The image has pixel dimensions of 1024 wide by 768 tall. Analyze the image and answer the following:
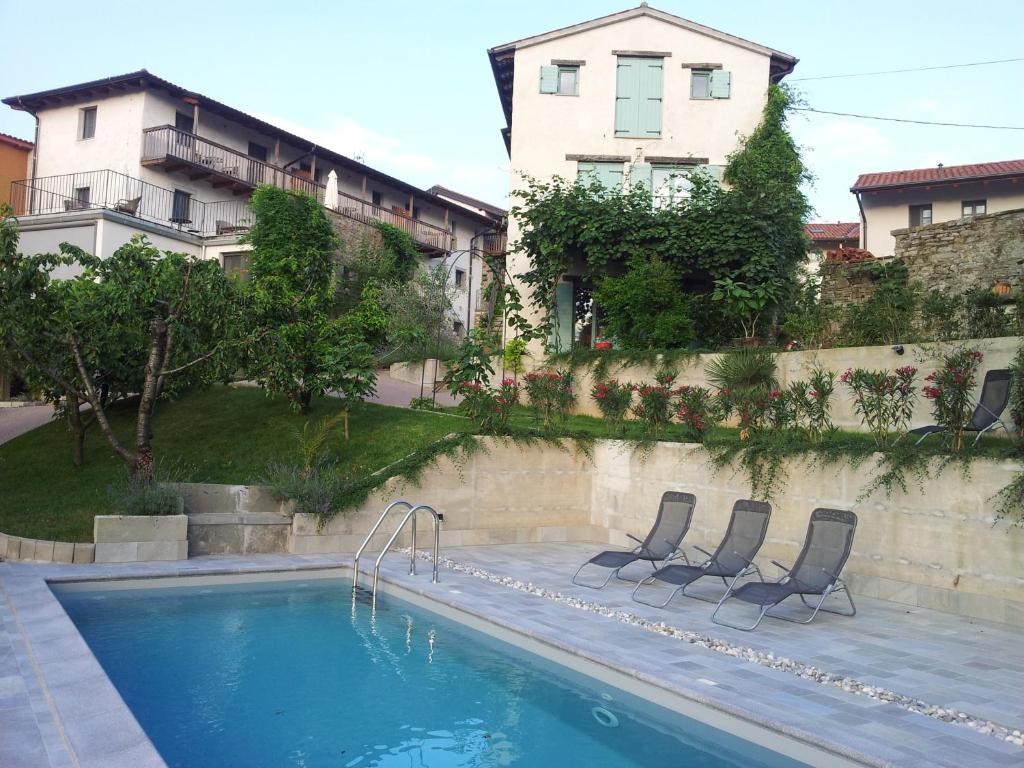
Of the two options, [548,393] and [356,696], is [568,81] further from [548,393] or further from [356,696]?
[356,696]

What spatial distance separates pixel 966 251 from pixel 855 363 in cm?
690

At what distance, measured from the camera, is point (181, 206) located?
27.6 m

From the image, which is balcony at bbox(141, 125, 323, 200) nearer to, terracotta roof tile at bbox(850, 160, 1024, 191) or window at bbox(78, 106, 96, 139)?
window at bbox(78, 106, 96, 139)

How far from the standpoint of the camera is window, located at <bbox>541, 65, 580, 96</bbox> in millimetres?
22906

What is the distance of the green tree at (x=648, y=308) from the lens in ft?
58.9

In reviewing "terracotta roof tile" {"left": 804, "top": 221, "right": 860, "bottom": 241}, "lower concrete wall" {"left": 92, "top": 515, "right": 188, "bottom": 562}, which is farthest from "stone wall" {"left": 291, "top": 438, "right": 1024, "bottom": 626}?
"terracotta roof tile" {"left": 804, "top": 221, "right": 860, "bottom": 241}

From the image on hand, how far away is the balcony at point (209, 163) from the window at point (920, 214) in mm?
19461

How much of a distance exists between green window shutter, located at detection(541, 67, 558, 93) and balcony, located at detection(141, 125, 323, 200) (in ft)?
27.3

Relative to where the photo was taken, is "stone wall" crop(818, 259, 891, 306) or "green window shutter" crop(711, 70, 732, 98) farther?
"green window shutter" crop(711, 70, 732, 98)

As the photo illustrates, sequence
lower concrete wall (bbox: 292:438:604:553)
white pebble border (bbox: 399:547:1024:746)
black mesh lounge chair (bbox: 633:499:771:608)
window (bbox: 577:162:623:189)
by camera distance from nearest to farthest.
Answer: white pebble border (bbox: 399:547:1024:746)
black mesh lounge chair (bbox: 633:499:771:608)
lower concrete wall (bbox: 292:438:604:553)
window (bbox: 577:162:623:189)

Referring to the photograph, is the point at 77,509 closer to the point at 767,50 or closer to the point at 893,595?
the point at 893,595

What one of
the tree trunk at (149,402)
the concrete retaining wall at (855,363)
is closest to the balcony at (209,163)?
the tree trunk at (149,402)

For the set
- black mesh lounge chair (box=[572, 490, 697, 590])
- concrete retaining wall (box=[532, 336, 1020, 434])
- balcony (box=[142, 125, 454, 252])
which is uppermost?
balcony (box=[142, 125, 454, 252])

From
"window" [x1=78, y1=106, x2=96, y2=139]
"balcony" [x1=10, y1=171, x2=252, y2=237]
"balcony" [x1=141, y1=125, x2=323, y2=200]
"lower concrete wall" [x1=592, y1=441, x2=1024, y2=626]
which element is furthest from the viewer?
"window" [x1=78, y1=106, x2=96, y2=139]
